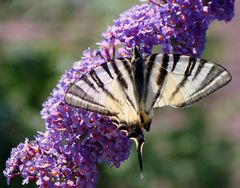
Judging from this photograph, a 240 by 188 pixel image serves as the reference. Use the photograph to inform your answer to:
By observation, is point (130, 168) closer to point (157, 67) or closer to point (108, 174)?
point (108, 174)

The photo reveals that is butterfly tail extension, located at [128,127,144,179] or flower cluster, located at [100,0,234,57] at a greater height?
flower cluster, located at [100,0,234,57]

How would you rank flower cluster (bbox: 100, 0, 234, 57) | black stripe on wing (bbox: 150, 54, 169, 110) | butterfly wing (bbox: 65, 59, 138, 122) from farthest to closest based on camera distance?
1. flower cluster (bbox: 100, 0, 234, 57)
2. black stripe on wing (bbox: 150, 54, 169, 110)
3. butterfly wing (bbox: 65, 59, 138, 122)

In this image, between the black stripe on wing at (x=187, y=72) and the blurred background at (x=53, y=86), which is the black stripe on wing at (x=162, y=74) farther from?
the blurred background at (x=53, y=86)

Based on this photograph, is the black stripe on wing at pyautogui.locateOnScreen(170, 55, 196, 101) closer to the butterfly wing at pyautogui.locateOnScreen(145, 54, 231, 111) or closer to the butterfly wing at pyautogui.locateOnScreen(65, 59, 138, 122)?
the butterfly wing at pyautogui.locateOnScreen(145, 54, 231, 111)

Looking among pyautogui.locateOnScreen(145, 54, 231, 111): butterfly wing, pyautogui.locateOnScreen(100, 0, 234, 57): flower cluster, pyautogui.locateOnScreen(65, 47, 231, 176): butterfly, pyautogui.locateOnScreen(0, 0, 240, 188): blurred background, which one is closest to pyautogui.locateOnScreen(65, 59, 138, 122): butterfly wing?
pyautogui.locateOnScreen(65, 47, 231, 176): butterfly

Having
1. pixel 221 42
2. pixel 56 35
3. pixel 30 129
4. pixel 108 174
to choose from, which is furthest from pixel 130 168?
pixel 56 35

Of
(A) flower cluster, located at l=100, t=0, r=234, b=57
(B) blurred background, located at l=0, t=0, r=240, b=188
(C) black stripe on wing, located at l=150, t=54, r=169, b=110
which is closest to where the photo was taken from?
(C) black stripe on wing, located at l=150, t=54, r=169, b=110

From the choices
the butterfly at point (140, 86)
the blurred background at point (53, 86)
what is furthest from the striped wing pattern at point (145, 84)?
the blurred background at point (53, 86)

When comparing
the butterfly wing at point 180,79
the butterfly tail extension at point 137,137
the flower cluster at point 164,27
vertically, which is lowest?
the butterfly tail extension at point 137,137
